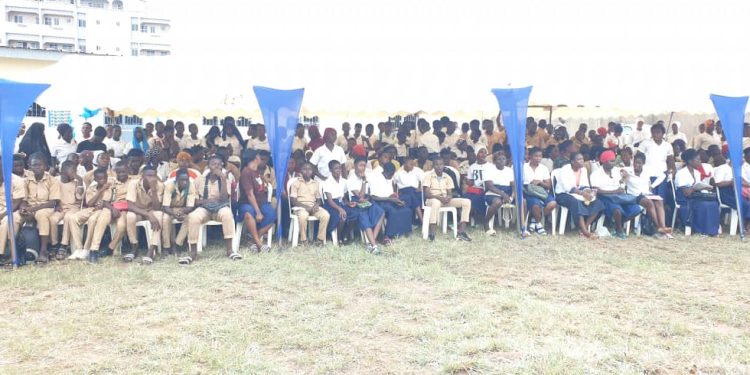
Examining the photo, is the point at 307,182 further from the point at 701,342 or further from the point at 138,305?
the point at 701,342

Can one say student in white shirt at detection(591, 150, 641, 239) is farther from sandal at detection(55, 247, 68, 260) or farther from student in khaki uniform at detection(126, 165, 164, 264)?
sandal at detection(55, 247, 68, 260)

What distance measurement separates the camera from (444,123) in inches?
413

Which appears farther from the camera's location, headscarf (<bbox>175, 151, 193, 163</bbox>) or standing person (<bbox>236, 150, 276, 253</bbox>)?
headscarf (<bbox>175, 151, 193, 163</bbox>)

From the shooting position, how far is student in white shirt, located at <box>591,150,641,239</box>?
7352mm

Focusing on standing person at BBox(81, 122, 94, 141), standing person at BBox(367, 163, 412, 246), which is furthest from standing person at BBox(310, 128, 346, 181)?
standing person at BBox(81, 122, 94, 141)

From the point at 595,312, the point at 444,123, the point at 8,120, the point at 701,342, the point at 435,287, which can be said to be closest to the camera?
the point at 701,342

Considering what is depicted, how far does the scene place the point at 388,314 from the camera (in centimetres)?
425

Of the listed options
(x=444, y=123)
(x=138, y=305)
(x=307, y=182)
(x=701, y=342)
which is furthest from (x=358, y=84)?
(x=701, y=342)

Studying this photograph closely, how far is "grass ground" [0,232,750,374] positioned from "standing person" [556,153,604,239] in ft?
3.33

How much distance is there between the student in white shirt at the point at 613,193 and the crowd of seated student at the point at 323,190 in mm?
16

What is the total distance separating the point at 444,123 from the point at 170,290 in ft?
21.9

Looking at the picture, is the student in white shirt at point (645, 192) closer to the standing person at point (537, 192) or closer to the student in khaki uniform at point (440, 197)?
the standing person at point (537, 192)

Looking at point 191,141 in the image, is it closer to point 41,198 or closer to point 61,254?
point 41,198

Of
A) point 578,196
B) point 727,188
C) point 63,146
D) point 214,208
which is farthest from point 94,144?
point 727,188
